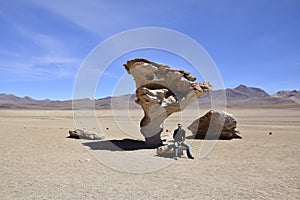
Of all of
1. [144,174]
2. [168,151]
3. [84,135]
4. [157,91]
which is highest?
[157,91]

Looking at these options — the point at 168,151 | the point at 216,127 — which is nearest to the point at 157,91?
the point at 168,151

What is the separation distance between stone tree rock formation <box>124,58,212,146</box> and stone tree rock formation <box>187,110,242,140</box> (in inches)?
152

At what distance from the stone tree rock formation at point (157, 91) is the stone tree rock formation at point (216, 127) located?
3.87 m

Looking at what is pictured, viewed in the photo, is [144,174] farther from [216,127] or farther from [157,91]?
[216,127]

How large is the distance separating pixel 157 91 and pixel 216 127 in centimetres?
673

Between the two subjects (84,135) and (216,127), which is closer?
(84,135)

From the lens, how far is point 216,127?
20203 mm

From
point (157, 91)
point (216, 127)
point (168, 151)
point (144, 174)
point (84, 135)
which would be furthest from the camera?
point (216, 127)

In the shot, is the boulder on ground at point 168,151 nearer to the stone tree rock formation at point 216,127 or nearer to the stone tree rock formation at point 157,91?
the stone tree rock formation at point 157,91

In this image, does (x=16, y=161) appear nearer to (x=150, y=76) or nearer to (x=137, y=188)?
(x=137, y=188)

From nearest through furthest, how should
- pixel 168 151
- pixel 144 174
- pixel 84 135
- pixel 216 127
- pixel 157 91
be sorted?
pixel 144 174 < pixel 168 151 < pixel 157 91 < pixel 84 135 < pixel 216 127

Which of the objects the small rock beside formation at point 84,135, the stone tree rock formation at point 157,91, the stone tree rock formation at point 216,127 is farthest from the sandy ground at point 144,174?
the stone tree rock formation at point 216,127

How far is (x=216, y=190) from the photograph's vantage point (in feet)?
24.6

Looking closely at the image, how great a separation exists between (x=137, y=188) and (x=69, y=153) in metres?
6.44
